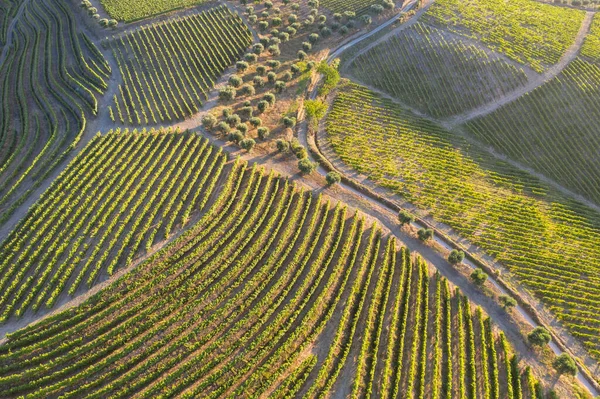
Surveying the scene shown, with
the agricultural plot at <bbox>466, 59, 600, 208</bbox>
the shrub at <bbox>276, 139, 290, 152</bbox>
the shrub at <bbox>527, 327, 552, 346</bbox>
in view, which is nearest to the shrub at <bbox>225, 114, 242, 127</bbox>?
the shrub at <bbox>276, 139, 290, 152</bbox>

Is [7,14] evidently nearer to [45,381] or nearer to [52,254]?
[52,254]

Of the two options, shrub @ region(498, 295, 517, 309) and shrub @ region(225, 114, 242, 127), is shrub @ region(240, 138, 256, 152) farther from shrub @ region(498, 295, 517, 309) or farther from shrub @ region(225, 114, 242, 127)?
shrub @ region(498, 295, 517, 309)

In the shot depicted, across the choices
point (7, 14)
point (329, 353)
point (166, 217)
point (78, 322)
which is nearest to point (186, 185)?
point (166, 217)

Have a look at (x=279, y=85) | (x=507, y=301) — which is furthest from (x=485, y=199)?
(x=279, y=85)

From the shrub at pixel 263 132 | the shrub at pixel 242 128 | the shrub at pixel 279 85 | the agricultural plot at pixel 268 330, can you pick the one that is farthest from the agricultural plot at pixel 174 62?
the agricultural plot at pixel 268 330

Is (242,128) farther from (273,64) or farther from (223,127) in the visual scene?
(273,64)

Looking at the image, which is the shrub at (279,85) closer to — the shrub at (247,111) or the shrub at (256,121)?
the shrub at (247,111)

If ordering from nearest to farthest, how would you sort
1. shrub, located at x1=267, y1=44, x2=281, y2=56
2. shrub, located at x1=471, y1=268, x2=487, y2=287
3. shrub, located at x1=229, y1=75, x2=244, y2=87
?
shrub, located at x1=471, y1=268, x2=487, y2=287
shrub, located at x1=229, y1=75, x2=244, y2=87
shrub, located at x1=267, y1=44, x2=281, y2=56
